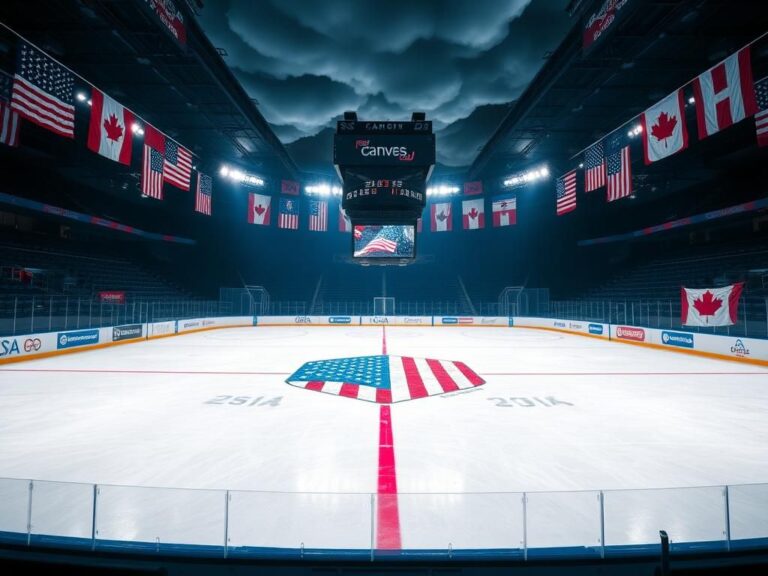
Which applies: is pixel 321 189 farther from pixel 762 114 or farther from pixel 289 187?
pixel 762 114

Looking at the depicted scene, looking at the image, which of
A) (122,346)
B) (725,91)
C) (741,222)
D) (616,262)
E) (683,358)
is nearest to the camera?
(725,91)

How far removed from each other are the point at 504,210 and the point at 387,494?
91.1ft

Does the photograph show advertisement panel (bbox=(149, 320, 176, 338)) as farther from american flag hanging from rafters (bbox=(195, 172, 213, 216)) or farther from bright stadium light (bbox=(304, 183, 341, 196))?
bright stadium light (bbox=(304, 183, 341, 196))

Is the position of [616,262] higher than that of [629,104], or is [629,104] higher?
[629,104]

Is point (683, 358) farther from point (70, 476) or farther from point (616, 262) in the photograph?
point (616, 262)

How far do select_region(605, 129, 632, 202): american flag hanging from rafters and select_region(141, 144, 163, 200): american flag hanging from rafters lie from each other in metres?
19.9

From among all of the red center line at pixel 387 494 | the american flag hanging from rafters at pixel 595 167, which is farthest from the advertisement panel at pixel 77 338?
the american flag hanging from rafters at pixel 595 167

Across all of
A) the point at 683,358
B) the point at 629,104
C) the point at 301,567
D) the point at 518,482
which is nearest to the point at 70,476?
the point at 301,567

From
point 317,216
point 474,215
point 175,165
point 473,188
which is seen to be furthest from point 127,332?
point 473,188

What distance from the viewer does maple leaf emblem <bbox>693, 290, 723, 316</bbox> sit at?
12.8 meters

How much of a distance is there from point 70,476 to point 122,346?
47.7 feet

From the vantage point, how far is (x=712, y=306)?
12953mm

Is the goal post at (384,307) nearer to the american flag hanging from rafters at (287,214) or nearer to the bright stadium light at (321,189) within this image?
the american flag hanging from rafters at (287,214)

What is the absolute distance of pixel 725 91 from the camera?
11.0m
